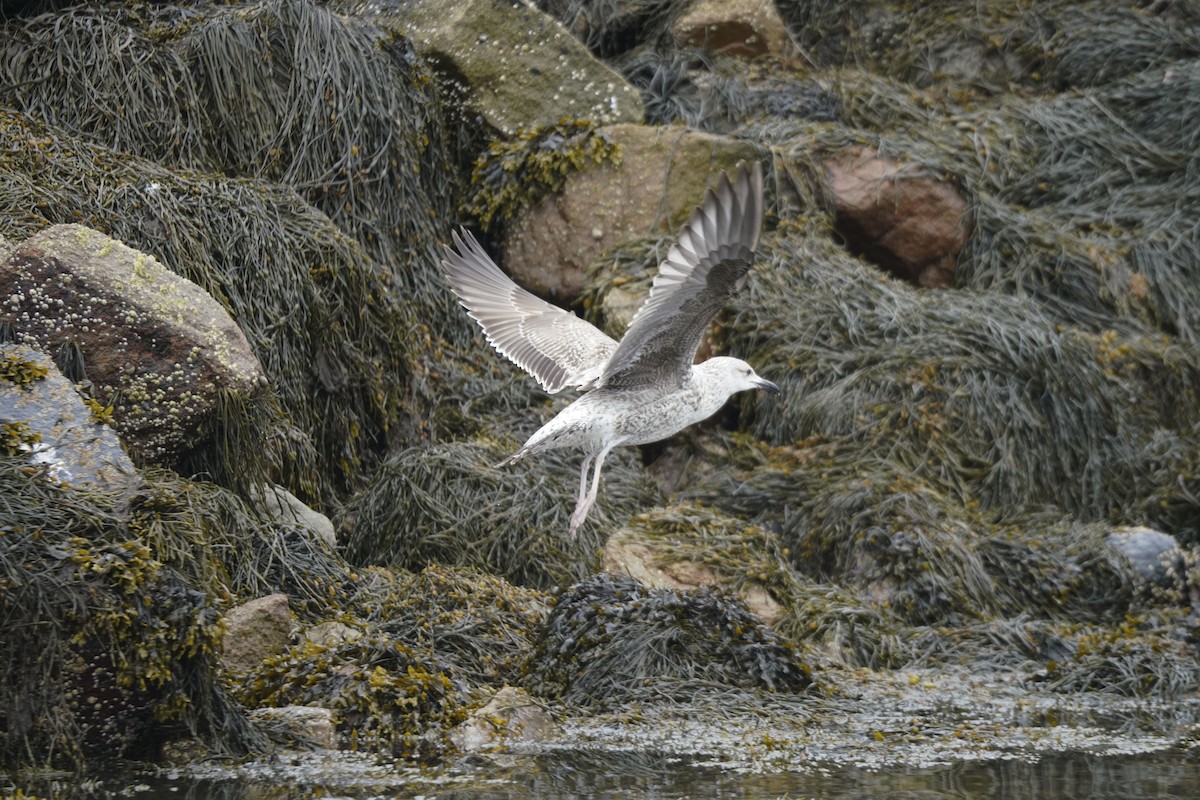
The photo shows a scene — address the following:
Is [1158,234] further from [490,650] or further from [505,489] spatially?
[490,650]

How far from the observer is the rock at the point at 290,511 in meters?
5.88

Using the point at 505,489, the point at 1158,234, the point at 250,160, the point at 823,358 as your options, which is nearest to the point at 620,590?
the point at 505,489

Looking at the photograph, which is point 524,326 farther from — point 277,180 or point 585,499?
point 277,180

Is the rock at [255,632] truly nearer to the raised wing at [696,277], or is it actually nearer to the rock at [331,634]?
the rock at [331,634]

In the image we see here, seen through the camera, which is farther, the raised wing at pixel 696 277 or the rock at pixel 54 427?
the raised wing at pixel 696 277

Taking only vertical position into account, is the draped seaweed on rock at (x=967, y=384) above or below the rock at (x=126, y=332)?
above

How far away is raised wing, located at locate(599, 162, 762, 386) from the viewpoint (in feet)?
16.6

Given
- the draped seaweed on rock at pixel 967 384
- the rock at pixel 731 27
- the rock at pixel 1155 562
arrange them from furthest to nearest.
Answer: the rock at pixel 731 27 → the draped seaweed on rock at pixel 967 384 → the rock at pixel 1155 562

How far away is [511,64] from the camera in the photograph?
28.9ft

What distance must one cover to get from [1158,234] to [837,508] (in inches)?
132

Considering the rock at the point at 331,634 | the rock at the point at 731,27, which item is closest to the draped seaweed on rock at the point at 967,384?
the rock at the point at 731,27

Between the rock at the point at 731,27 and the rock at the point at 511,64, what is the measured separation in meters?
1.32

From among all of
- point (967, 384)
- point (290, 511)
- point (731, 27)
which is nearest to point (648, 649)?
point (290, 511)

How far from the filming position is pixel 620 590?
5.62 meters
